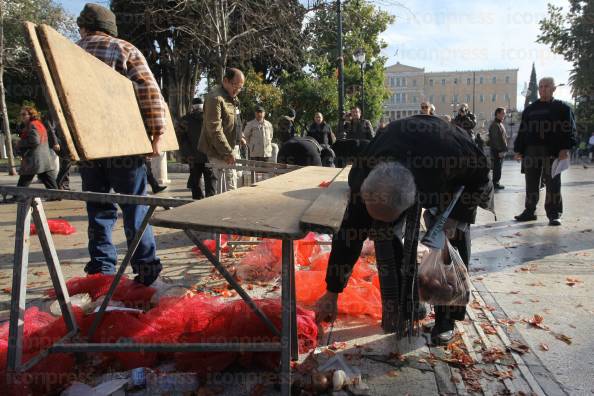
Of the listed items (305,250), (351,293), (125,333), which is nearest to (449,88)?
(305,250)

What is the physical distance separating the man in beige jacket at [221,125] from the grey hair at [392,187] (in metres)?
2.94

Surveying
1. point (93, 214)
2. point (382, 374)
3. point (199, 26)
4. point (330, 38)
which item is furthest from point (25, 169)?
point (330, 38)

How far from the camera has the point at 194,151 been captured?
6746mm

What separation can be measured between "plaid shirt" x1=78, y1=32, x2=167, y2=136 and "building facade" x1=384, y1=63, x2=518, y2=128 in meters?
91.1

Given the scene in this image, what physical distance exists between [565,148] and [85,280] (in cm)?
590

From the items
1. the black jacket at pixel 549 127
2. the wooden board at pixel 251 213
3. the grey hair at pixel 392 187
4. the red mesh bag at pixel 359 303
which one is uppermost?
the black jacket at pixel 549 127

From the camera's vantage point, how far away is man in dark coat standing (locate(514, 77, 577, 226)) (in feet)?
19.4

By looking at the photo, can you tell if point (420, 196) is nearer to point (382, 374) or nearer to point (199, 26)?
point (382, 374)

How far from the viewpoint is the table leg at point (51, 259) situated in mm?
2316

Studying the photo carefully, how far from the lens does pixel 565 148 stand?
19.3ft

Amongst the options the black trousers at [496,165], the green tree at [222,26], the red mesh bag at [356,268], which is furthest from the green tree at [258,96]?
the red mesh bag at [356,268]

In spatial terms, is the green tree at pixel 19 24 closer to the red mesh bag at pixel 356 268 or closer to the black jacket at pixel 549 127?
the red mesh bag at pixel 356 268

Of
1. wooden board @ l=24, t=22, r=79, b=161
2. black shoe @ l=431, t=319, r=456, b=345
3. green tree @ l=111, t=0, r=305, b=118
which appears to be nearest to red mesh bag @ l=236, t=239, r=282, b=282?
black shoe @ l=431, t=319, r=456, b=345

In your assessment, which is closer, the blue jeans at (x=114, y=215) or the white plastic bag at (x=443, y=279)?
the white plastic bag at (x=443, y=279)
